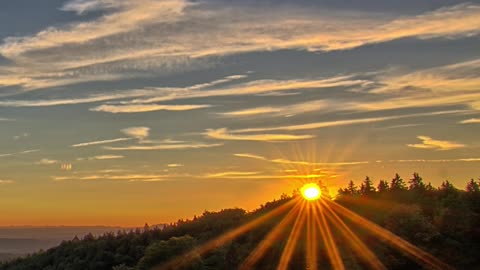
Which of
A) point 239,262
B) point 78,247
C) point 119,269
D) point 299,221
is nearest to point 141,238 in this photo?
point 78,247

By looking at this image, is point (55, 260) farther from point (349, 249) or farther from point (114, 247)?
point (349, 249)

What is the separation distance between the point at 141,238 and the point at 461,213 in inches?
4159

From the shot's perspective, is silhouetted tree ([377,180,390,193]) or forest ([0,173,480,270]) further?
silhouetted tree ([377,180,390,193])

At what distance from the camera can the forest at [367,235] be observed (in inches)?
3191

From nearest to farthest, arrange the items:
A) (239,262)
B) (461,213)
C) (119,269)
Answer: (461,213)
(239,262)
(119,269)

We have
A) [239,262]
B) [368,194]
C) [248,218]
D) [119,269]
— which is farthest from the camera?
[248,218]

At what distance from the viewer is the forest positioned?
8106cm

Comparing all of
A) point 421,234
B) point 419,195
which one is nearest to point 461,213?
point 421,234

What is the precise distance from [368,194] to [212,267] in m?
39.2

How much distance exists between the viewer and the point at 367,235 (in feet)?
314

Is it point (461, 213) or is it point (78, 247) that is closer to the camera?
point (461, 213)

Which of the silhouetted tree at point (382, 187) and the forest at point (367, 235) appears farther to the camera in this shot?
the silhouetted tree at point (382, 187)

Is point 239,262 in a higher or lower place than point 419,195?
lower

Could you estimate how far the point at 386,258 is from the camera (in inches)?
3155
